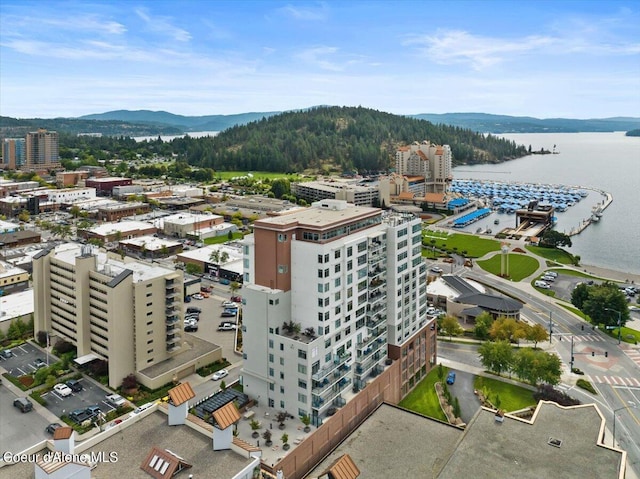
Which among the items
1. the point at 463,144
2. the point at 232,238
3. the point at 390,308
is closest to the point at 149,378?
the point at 390,308

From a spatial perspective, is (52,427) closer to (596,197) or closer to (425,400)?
(425,400)

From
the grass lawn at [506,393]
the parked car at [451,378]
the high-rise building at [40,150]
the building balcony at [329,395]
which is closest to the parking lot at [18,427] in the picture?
the building balcony at [329,395]

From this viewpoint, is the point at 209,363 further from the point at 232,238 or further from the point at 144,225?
the point at 144,225

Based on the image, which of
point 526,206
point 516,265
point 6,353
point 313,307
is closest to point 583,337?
point 516,265

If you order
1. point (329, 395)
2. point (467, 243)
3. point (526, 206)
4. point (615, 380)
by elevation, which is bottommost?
point (615, 380)

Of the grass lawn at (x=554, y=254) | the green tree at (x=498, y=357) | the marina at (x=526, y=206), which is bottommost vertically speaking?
the green tree at (x=498, y=357)

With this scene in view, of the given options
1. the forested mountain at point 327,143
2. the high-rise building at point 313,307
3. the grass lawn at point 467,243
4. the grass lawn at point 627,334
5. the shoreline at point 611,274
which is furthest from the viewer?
the forested mountain at point 327,143

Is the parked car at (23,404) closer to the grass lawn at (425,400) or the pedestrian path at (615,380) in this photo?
the grass lawn at (425,400)
